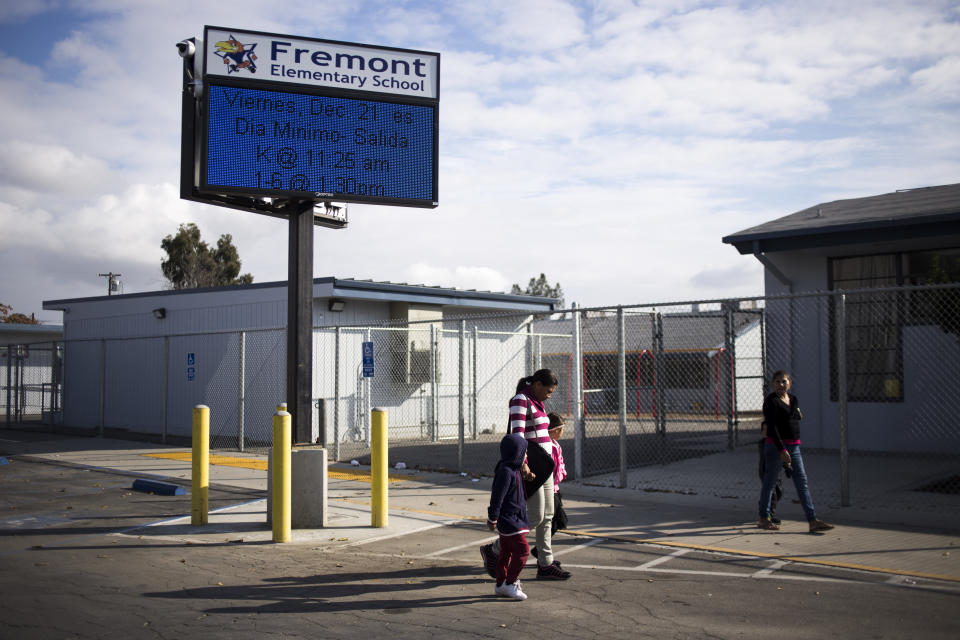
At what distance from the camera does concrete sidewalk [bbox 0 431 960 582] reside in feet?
24.2

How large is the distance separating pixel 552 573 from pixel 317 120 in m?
6.13

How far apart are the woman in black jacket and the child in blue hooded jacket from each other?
11.1 ft

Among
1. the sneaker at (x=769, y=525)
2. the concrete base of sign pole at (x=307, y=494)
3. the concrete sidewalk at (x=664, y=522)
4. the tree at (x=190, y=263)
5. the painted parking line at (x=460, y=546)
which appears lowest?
the painted parking line at (x=460, y=546)

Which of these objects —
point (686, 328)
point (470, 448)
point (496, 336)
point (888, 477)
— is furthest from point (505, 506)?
point (686, 328)

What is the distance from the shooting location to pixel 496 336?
21656 millimetres

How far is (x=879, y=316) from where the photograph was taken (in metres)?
14.0

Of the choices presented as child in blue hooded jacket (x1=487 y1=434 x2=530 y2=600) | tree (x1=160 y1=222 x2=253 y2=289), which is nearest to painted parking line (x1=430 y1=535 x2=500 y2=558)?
child in blue hooded jacket (x1=487 y1=434 x2=530 y2=600)

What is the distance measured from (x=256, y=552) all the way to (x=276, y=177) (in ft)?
14.2

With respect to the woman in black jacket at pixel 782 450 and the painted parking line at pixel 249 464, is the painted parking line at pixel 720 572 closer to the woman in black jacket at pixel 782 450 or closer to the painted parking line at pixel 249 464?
the woman in black jacket at pixel 782 450

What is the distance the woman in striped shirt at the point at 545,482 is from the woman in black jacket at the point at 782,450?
2838mm

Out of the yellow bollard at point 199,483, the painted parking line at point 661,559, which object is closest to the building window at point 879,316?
the painted parking line at point 661,559

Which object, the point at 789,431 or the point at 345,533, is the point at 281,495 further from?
the point at 789,431

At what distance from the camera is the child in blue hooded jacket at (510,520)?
6.05 meters

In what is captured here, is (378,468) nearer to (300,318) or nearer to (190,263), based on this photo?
(300,318)
